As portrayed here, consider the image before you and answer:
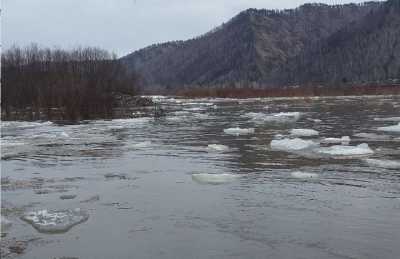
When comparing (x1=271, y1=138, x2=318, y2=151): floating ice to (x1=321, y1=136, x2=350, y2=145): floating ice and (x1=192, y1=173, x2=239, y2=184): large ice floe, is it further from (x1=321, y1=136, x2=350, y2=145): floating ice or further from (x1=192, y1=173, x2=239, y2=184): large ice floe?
(x1=192, y1=173, x2=239, y2=184): large ice floe

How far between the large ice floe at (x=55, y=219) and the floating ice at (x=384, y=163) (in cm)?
906

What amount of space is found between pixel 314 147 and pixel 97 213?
36.6 ft

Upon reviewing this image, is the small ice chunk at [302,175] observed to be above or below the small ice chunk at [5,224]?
above

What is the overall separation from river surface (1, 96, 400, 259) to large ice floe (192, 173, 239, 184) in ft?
0.13

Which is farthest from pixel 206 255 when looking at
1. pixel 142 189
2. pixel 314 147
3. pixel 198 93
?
pixel 198 93

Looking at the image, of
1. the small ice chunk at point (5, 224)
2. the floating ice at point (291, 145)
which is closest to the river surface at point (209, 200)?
the small ice chunk at point (5, 224)

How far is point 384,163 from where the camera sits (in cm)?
1541

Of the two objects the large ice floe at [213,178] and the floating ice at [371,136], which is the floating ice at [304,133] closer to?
the floating ice at [371,136]

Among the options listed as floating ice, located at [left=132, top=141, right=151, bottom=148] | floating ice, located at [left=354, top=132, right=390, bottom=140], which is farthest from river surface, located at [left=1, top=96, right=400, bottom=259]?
floating ice, located at [left=132, top=141, right=151, bottom=148]

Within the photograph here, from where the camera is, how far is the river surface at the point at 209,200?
8.27 meters

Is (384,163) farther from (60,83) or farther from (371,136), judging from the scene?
(60,83)

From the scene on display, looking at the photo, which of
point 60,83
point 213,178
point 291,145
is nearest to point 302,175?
point 213,178

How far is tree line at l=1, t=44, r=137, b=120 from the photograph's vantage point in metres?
44.1

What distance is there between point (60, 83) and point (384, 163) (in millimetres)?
41225
